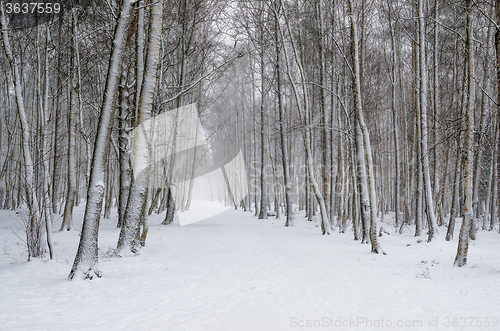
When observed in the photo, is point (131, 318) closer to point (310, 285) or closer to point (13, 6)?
point (310, 285)

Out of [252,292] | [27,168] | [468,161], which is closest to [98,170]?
[27,168]

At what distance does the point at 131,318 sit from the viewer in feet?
11.0

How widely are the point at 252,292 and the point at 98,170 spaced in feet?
10.1

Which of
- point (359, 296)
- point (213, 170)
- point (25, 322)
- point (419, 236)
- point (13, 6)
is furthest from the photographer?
point (213, 170)

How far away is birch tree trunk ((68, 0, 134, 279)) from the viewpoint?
15.7ft

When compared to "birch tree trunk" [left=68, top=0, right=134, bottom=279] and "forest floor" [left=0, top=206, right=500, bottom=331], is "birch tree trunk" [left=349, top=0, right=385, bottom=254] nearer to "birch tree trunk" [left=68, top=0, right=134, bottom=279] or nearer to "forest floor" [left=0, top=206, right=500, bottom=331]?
"forest floor" [left=0, top=206, right=500, bottom=331]

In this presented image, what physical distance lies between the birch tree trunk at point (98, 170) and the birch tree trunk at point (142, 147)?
4.42 ft

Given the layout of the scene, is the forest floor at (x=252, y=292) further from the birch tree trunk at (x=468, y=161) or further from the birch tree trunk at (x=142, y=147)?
the birch tree trunk at (x=142, y=147)

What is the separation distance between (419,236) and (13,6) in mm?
13203

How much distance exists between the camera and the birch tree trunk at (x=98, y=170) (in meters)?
4.80

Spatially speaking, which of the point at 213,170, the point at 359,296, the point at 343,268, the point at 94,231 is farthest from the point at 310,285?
the point at 213,170

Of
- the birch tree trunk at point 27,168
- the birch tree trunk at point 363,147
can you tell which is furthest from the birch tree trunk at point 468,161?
the birch tree trunk at point 27,168

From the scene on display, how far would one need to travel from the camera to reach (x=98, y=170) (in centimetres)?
488

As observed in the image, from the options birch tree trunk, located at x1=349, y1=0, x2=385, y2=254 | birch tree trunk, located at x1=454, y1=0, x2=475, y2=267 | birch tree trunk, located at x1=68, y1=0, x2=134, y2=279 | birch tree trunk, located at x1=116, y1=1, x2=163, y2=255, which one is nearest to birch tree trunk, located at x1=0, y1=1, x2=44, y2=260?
birch tree trunk, located at x1=116, y1=1, x2=163, y2=255
